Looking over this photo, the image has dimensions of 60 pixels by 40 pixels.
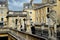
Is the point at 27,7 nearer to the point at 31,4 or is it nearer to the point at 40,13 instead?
the point at 31,4

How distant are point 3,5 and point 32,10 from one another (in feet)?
38.1

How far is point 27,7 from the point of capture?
73.4 metres

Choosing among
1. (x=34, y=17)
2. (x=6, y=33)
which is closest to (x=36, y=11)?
(x=34, y=17)

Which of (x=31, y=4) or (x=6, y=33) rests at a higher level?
(x=31, y=4)

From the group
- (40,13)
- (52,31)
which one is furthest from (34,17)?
(52,31)

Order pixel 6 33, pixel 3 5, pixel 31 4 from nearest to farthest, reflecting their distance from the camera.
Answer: pixel 6 33 < pixel 3 5 < pixel 31 4

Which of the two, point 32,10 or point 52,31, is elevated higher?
point 32,10

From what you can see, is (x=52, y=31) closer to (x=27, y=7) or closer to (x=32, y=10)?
(x=32, y=10)

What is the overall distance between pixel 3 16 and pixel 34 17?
11723 millimetres

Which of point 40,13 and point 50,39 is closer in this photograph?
point 50,39

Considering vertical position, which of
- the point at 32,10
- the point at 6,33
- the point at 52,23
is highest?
the point at 32,10

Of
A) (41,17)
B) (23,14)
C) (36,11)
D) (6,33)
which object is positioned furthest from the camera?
(36,11)

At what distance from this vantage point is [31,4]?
72.9 metres

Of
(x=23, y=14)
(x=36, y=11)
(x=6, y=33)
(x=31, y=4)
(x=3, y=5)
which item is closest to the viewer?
(x=6, y=33)
